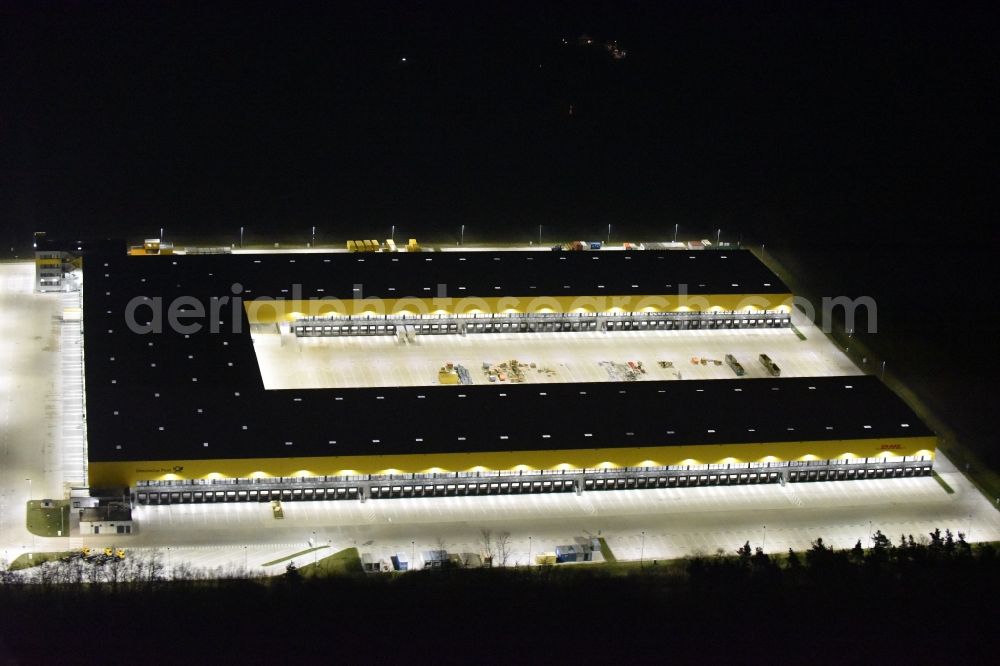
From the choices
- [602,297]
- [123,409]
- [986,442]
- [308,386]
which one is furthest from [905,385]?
[123,409]

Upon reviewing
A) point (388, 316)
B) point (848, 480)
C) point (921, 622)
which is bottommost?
point (921, 622)

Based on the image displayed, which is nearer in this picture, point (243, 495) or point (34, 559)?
point (34, 559)

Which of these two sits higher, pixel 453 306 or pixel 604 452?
pixel 453 306

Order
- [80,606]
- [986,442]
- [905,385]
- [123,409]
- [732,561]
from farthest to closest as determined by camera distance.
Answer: [905,385] < [986,442] < [123,409] < [732,561] < [80,606]

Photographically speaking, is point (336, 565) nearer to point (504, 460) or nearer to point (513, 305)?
point (504, 460)

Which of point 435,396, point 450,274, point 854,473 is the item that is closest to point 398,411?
point 435,396

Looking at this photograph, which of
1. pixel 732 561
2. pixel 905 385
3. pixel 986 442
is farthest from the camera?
pixel 905 385

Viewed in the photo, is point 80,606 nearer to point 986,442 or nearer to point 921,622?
point 921,622
